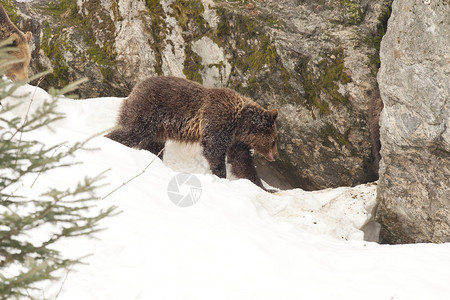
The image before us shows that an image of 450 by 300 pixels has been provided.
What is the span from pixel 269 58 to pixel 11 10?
695 centimetres

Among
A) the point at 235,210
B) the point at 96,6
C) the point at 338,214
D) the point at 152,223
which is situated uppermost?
the point at 96,6

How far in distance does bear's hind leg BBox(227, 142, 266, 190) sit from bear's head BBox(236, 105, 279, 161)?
0.21 meters

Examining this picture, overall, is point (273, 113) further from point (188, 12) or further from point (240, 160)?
point (188, 12)

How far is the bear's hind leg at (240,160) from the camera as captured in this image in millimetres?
9781

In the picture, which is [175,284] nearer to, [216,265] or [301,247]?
[216,265]

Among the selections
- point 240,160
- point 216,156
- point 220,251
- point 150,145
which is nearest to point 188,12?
point 150,145

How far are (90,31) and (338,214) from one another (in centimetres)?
725

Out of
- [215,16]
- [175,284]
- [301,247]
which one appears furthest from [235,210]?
[215,16]

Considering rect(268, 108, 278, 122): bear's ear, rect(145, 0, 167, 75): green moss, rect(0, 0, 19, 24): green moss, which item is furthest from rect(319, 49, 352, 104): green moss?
rect(0, 0, 19, 24): green moss

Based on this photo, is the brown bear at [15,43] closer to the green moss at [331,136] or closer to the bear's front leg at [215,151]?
the bear's front leg at [215,151]

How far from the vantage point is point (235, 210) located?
6203mm

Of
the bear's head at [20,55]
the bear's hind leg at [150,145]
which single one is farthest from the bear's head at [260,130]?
the bear's head at [20,55]

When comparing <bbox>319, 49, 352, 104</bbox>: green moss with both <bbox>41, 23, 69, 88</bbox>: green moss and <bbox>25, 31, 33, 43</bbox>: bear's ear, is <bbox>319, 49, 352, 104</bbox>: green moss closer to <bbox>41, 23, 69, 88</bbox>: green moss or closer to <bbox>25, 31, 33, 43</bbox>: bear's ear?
<bbox>41, 23, 69, 88</bbox>: green moss

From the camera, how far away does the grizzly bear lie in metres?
8.71
